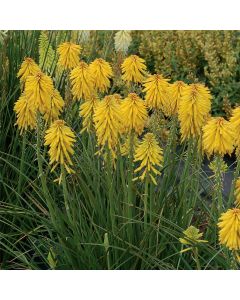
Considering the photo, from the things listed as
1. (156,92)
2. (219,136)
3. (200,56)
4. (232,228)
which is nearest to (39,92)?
(156,92)

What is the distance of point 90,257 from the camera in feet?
9.02

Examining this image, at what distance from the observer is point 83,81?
2.81 metres

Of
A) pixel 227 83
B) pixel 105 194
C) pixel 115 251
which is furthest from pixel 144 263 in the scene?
pixel 227 83

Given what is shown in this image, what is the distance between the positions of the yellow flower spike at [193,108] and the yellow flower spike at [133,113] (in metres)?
0.15

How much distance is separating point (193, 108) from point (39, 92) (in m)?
0.59

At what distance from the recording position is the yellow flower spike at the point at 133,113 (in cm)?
254

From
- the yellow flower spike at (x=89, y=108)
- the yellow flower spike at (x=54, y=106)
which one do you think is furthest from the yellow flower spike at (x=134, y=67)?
the yellow flower spike at (x=54, y=106)

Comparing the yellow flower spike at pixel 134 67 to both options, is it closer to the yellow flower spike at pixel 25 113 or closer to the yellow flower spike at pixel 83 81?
the yellow flower spike at pixel 83 81

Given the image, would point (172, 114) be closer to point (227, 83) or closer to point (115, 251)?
point (115, 251)

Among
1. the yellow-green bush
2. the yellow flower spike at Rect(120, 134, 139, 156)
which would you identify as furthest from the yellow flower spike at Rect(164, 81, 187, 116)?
the yellow-green bush

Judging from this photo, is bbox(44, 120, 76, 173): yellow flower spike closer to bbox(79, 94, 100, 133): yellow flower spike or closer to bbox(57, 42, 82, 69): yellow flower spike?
bbox(79, 94, 100, 133): yellow flower spike

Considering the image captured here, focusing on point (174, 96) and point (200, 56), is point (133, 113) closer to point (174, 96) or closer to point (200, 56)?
point (174, 96)

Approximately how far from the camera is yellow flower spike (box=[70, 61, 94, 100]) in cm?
281

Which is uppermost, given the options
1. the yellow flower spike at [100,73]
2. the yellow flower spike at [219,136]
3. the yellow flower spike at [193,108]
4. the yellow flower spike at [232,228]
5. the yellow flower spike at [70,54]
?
the yellow flower spike at [70,54]
